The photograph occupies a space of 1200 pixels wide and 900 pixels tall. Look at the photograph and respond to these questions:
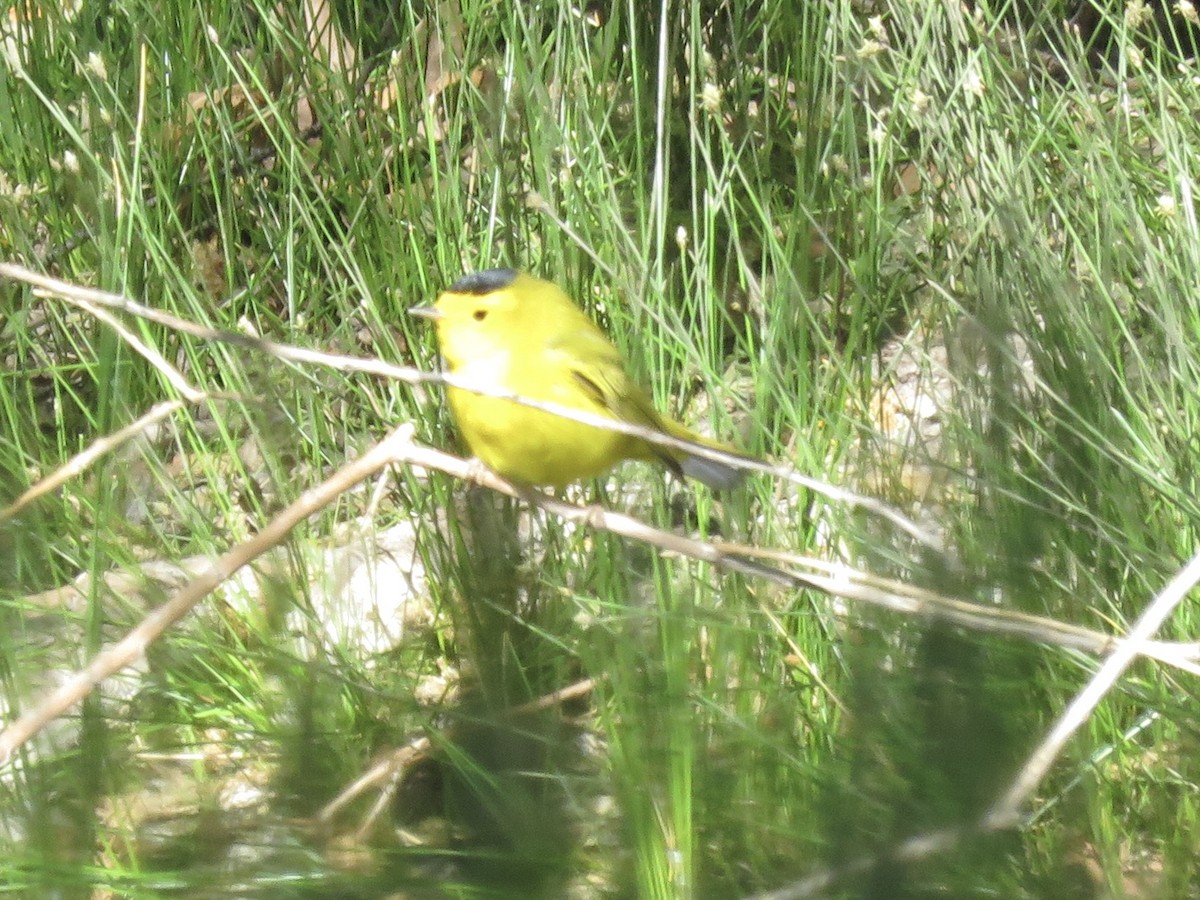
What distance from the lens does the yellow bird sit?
1.61 meters

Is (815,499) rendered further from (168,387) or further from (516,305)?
(168,387)

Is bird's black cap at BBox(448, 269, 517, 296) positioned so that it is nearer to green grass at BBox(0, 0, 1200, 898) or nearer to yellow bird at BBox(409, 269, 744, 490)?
yellow bird at BBox(409, 269, 744, 490)

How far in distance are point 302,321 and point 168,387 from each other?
24 cm

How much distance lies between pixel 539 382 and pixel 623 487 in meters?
0.25

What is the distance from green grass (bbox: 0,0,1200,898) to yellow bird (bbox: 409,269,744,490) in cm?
9

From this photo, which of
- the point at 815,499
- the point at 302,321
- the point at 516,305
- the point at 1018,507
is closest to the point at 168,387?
the point at 302,321

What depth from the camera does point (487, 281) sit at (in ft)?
5.60

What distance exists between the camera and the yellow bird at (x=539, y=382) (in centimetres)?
161

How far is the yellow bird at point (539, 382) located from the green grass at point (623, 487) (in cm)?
9

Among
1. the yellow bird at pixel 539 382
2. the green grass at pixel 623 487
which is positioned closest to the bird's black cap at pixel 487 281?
the yellow bird at pixel 539 382

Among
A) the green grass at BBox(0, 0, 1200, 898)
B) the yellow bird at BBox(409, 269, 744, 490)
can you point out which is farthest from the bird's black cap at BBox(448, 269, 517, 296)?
the green grass at BBox(0, 0, 1200, 898)

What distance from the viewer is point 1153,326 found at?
1715 mm

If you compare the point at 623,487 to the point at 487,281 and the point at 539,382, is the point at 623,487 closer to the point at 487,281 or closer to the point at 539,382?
the point at 539,382

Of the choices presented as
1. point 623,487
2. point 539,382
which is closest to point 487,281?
point 539,382
